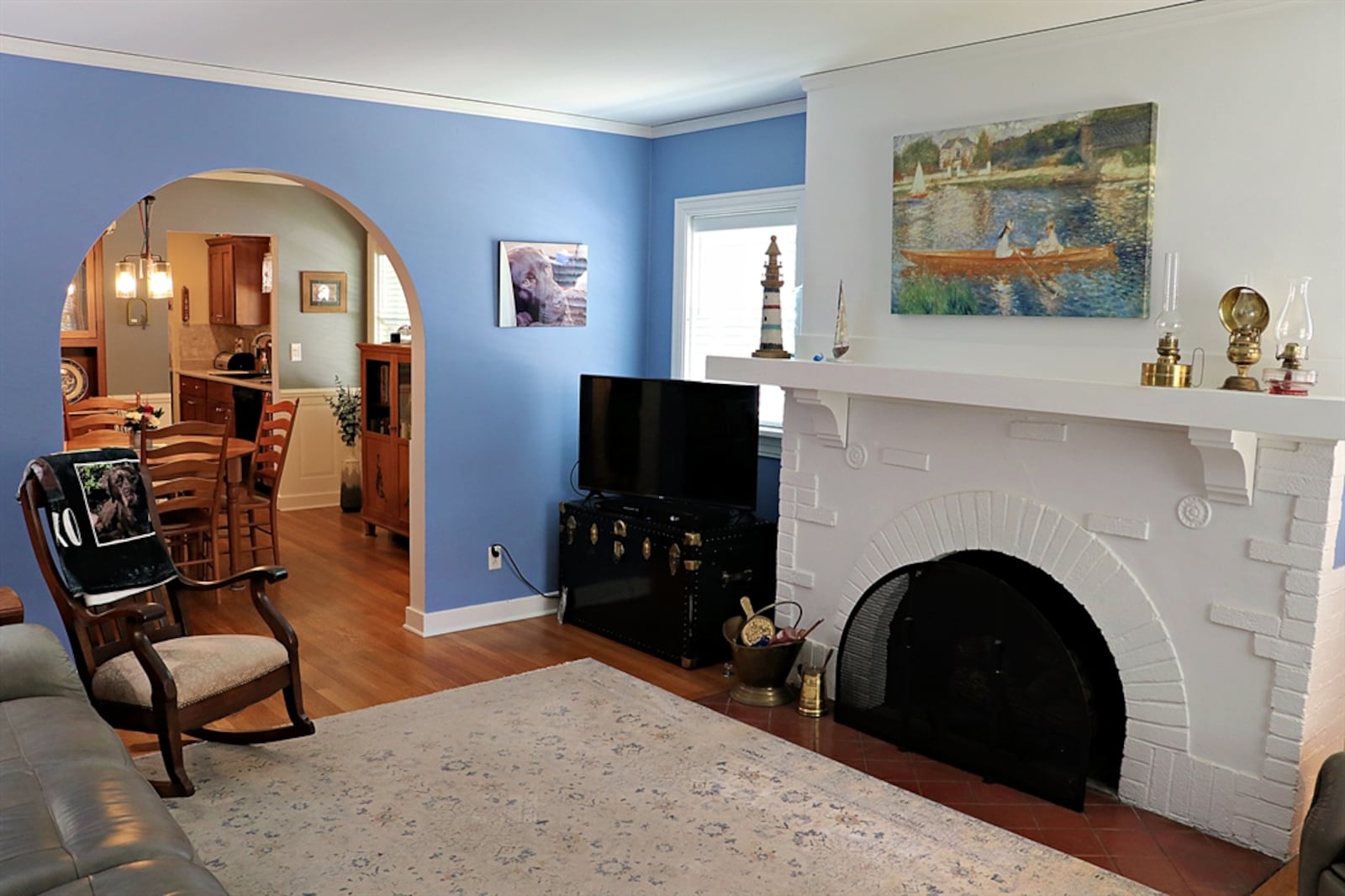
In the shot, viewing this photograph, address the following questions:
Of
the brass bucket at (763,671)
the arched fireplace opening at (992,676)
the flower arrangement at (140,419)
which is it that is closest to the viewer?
the arched fireplace opening at (992,676)

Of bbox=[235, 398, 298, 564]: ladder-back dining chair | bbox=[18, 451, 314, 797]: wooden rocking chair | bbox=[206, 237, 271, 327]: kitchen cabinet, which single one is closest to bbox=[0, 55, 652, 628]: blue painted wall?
bbox=[18, 451, 314, 797]: wooden rocking chair

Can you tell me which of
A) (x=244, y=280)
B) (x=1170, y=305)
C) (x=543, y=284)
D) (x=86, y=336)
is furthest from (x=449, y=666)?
(x=86, y=336)

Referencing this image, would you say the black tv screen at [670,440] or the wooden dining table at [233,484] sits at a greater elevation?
the black tv screen at [670,440]

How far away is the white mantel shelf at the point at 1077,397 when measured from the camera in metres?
2.83

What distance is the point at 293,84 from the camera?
453cm

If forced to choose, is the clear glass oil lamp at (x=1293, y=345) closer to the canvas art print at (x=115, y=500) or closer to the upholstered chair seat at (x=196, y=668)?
the upholstered chair seat at (x=196, y=668)

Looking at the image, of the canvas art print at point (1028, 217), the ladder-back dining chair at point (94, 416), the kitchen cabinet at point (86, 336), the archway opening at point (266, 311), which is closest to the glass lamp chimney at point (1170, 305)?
the canvas art print at point (1028, 217)

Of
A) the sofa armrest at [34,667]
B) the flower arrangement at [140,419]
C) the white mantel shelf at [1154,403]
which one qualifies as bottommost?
the sofa armrest at [34,667]

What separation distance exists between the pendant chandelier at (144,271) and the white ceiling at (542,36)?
2.71 metres

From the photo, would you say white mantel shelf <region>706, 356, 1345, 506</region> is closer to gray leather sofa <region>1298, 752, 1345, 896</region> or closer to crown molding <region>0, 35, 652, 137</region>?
gray leather sofa <region>1298, 752, 1345, 896</region>

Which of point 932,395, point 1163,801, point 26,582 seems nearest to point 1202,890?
point 1163,801

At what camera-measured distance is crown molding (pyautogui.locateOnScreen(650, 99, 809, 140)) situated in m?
4.87

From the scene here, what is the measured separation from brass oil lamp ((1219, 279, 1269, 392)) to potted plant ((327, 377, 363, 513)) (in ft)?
20.3

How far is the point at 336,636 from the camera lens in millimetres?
5125
